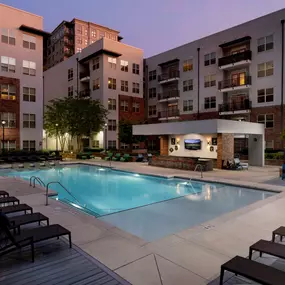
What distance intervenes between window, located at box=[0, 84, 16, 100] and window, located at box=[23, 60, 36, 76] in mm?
2261

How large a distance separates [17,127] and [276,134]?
26955 millimetres

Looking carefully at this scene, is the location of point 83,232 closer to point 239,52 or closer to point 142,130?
point 142,130

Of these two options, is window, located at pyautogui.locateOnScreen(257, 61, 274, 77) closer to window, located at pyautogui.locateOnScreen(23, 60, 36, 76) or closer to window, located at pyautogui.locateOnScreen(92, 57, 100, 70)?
window, located at pyautogui.locateOnScreen(92, 57, 100, 70)

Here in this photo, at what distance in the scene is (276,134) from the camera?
82.2 feet

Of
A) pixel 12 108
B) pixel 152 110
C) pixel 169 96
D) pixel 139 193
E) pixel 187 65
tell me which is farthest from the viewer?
pixel 152 110

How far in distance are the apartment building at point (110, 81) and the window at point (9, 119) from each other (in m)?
8.12

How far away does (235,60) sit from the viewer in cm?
2741

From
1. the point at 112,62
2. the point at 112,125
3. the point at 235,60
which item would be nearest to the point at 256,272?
the point at 235,60

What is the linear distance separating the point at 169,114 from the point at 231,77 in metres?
9.41

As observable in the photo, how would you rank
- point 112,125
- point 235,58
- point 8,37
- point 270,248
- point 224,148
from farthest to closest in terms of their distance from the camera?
point 112,125
point 235,58
point 8,37
point 224,148
point 270,248

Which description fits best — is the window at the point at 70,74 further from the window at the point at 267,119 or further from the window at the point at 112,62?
the window at the point at 267,119

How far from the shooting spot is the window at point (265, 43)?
2552 cm

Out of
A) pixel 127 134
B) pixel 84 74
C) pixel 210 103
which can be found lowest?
pixel 127 134

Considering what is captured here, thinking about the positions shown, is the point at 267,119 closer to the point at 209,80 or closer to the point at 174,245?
the point at 209,80
